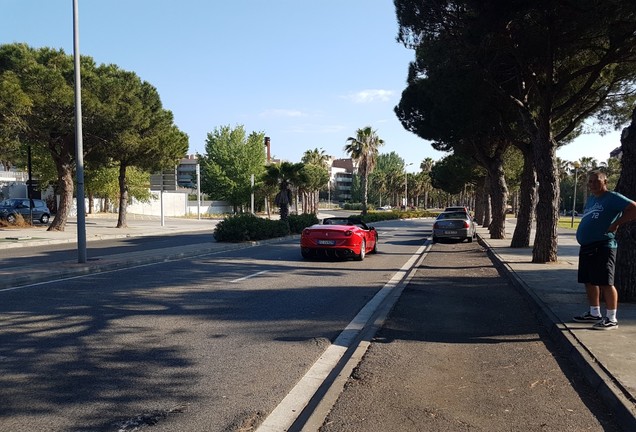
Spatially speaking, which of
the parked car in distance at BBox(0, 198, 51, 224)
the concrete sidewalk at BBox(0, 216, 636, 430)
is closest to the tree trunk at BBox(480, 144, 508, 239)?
the concrete sidewalk at BBox(0, 216, 636, 430)

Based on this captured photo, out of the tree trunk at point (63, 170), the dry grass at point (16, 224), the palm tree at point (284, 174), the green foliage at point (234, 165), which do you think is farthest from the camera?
the green foliage at point (234, 165)

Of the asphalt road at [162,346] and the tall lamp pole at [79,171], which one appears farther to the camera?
the tall lamp pole at [79,171]

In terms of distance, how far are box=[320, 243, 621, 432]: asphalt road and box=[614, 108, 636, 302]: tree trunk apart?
57.3 inches

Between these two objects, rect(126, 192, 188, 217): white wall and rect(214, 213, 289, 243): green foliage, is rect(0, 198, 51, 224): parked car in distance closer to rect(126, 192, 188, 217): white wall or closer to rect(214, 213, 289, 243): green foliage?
rect(214, 213, 289, 243): green foliage

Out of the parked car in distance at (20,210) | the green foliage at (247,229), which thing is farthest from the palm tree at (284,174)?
the parked car in distance at (20,210)

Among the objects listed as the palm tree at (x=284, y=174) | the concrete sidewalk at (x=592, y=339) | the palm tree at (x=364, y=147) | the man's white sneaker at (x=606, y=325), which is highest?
the palm tree at (x=364, y=147)

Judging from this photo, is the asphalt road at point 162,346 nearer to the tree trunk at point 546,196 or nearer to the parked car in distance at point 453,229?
the tree trunk at point 546,196

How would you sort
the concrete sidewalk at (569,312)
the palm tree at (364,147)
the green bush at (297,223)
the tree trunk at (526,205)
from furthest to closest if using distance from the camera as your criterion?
the palm tree at (364,147), the green bush at (297,223), the tree trunk at (526,205), the concrete sidewalk at (569,312)

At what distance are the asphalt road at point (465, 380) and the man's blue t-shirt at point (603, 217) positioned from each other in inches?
55.1

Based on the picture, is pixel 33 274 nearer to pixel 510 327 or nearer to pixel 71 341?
pixel 71 341

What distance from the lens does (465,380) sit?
16.3ft

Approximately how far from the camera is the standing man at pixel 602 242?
20.6 feet

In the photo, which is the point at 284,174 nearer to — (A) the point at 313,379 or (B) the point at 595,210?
(B) the point at 595,210

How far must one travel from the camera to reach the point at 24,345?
236 inches
